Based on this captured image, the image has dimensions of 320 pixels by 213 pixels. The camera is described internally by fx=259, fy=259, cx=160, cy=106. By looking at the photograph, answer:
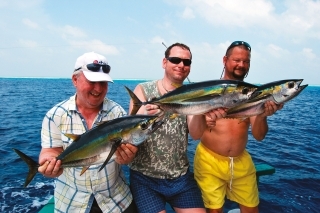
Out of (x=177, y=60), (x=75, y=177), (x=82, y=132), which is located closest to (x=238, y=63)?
(x=177, y=60)

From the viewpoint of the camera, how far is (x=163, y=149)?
12.9ft

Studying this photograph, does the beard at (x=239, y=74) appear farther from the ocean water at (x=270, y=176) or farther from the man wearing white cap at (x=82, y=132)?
the ocean water at (x=270, y=176)

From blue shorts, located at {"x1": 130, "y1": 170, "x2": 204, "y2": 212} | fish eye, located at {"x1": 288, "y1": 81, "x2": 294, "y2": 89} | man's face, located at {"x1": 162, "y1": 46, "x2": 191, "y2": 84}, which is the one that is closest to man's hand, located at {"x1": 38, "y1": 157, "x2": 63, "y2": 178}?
blue shorts, located at {"x1": 130, "y1": 170, "x2": 204, "y2": 212}

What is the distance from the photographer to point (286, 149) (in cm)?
1368

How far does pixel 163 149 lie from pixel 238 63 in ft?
6.27

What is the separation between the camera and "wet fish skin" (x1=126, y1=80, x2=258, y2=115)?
10.4ft

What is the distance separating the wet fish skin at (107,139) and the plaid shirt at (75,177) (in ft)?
1.72

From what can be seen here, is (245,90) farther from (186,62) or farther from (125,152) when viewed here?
(125,152)

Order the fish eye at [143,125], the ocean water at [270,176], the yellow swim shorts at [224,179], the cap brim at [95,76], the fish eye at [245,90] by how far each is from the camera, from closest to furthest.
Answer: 1. the fish eye at [143,125]
2. the fish eye at [245,90]
3. the cap brim at [95,76]
4. the yellow swim shorts at [224,179]
5. the ocean water at [270,176]

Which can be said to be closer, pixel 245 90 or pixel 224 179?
pixel 245 90

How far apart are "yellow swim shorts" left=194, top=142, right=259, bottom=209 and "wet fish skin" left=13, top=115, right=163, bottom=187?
5.85 ft

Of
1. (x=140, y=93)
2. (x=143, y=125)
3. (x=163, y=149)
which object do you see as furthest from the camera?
(x=140, y=93)

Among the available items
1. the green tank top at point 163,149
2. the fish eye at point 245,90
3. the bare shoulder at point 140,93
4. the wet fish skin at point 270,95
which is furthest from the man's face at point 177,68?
the fish eye at point 245,90

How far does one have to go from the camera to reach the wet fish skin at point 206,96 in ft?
10.4
